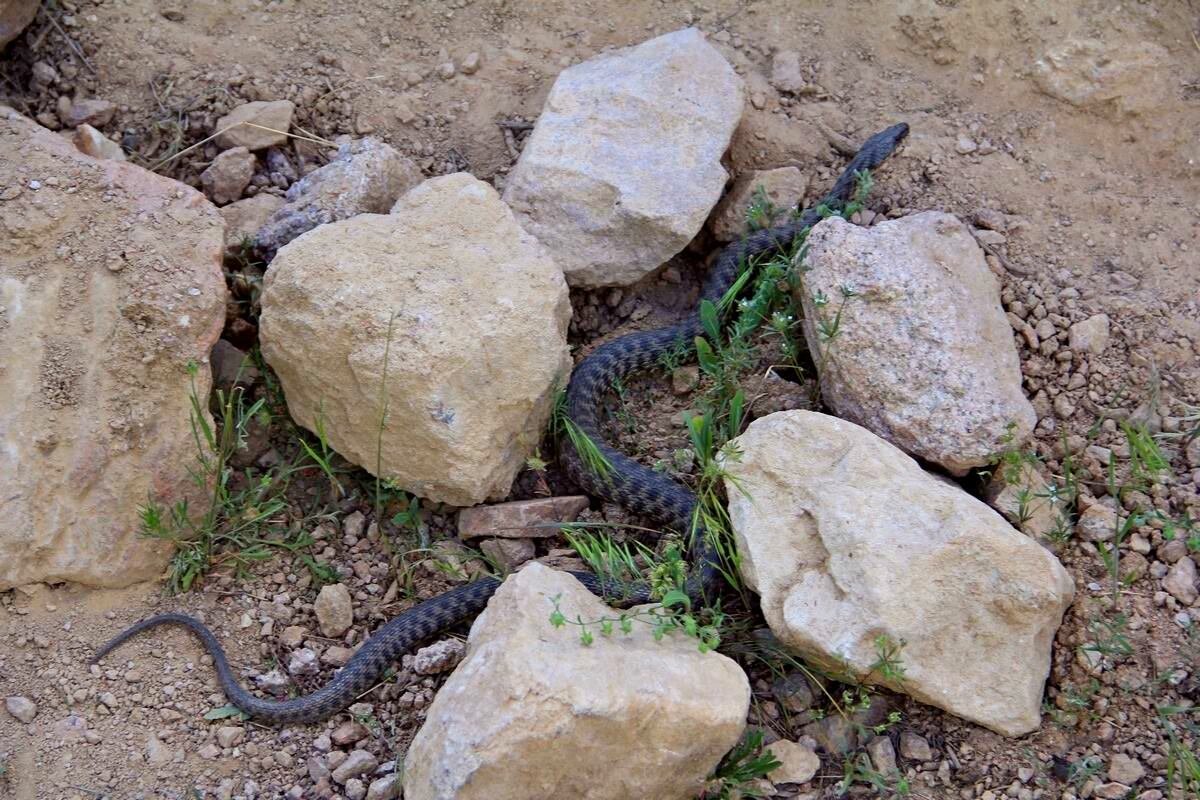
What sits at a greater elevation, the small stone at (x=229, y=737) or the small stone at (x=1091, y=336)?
the small stone at (x=1091, y=336)

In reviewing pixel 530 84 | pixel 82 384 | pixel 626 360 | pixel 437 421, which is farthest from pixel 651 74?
pixel 82 384

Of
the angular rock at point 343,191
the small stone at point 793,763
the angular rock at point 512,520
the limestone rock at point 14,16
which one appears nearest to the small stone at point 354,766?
the angular rock at point 512,520

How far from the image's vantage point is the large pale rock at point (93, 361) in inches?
186

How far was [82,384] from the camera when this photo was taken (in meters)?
4.86

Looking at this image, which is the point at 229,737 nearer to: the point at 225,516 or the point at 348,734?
the point at 348,734

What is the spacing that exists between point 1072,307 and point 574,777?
3279 mm

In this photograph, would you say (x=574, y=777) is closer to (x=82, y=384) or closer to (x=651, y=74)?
(x=82, y=384)

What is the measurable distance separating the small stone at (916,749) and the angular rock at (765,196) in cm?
283

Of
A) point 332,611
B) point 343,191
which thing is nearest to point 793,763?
point 332,611

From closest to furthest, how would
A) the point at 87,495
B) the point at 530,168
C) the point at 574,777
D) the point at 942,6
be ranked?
the point at 574,777 → the point at 87,495 → the point at 530,168 → the point at 942,6

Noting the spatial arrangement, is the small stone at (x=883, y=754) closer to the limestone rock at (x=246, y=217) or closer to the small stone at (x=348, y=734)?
the small stone at (x=348, y=734)

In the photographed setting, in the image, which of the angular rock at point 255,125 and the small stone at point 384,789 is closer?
the small stone at point 384,789

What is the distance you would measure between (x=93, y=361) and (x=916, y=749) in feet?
12.1

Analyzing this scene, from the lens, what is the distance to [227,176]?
600 cm
